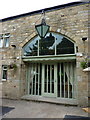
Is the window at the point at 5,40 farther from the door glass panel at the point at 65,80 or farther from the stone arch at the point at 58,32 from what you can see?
the door glass panel at the point at 65,80

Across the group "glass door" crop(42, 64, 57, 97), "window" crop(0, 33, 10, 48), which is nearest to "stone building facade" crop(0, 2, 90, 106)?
"window" crop(0, 33, 10, 48)

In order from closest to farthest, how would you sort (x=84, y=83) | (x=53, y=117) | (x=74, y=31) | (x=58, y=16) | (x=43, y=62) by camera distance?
1. (x=53, y=117)
2. (x=84, y=83)
3. (x=74, y=31)
4. (x=58, y=16)
5. (x=43, y=62)

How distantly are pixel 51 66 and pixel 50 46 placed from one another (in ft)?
3.73

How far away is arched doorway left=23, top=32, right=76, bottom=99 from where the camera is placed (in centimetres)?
500

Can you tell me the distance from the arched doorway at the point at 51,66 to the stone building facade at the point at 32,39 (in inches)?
2.2

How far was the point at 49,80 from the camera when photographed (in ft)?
17.9

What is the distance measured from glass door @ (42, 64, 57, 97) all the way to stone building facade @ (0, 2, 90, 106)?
0.38 ft

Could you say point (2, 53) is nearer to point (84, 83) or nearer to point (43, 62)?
point (43, 62)

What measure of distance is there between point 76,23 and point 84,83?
291 centimetres

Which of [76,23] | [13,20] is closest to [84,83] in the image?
[76,23]

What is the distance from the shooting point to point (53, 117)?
11.0ft

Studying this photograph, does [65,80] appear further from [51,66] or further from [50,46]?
[50,46]

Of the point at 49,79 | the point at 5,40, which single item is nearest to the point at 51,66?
the point at 49,79

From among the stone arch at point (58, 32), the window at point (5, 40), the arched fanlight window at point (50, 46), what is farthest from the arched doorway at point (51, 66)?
the window at point (5, 40)
